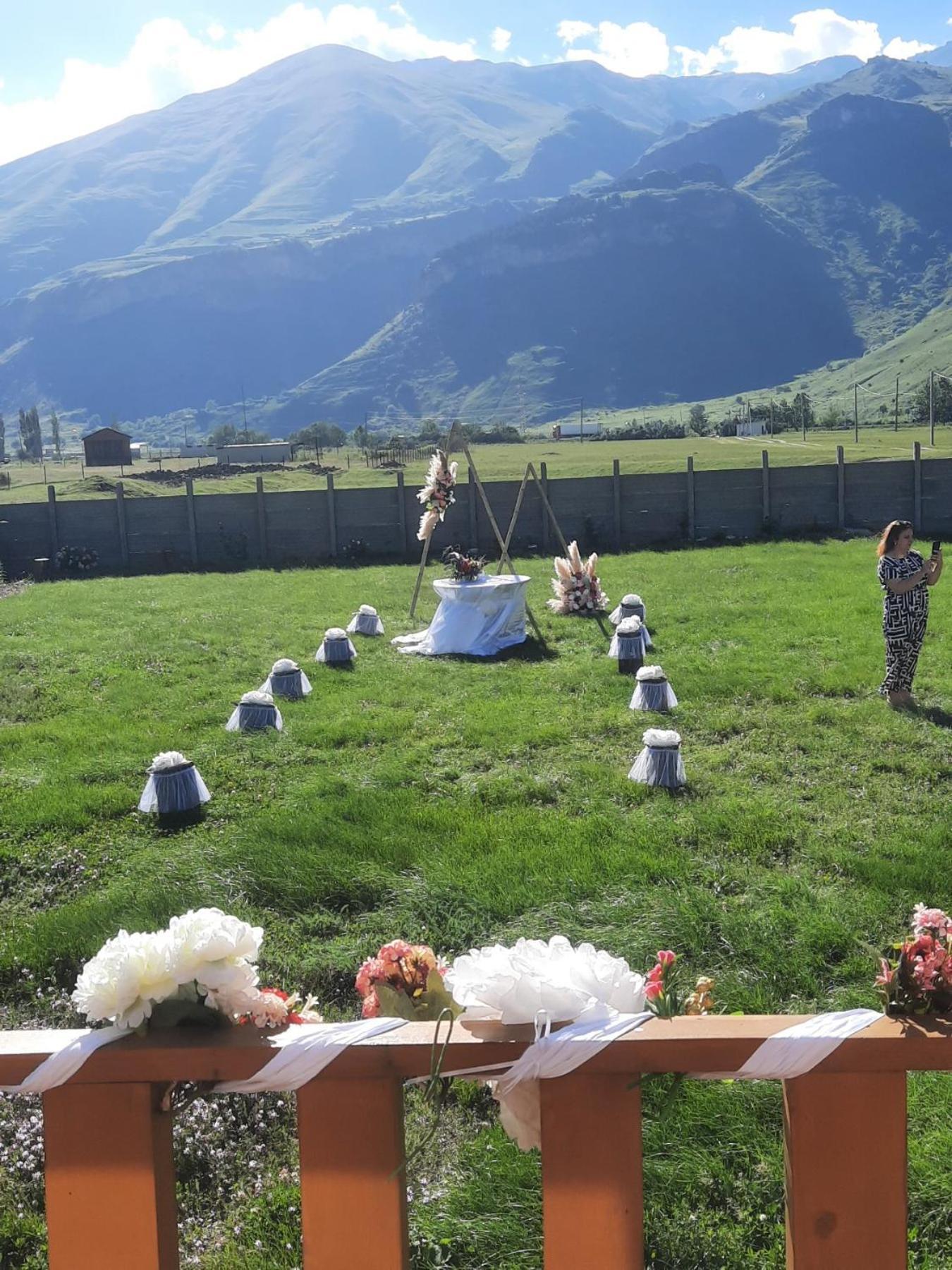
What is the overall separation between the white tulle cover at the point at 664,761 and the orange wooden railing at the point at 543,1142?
4699 mm

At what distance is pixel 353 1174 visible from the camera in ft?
5.83

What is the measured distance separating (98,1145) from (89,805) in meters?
5.03

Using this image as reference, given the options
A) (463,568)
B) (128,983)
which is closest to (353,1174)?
(128,983)

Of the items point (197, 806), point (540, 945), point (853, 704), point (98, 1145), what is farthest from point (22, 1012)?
point (853, 704)

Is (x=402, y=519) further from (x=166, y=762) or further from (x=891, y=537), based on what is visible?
(x=166, y=762)

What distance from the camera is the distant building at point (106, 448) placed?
69.4 meters

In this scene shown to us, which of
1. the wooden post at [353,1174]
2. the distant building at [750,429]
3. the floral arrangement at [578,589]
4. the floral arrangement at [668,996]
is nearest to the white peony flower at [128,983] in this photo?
the wooden post at [353,1174]

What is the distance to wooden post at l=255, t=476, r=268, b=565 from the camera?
23.0 meters

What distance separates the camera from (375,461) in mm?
60781

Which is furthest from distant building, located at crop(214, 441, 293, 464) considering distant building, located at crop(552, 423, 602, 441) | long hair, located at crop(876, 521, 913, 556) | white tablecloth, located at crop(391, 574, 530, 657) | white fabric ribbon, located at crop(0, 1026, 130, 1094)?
white fabric ribbon, located at crop(0, 1026, 130, 1094)

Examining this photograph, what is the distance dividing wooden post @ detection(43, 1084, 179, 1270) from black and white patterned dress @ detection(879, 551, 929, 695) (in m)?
7.47

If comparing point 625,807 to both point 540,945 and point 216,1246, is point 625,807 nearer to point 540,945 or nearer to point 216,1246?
point 216,1246

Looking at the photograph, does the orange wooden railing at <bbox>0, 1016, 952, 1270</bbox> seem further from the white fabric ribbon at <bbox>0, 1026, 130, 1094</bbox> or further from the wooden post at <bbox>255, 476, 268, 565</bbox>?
the wooden post at <bbox>255, 476, 268, 565</bbox>

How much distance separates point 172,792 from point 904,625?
5.51m
